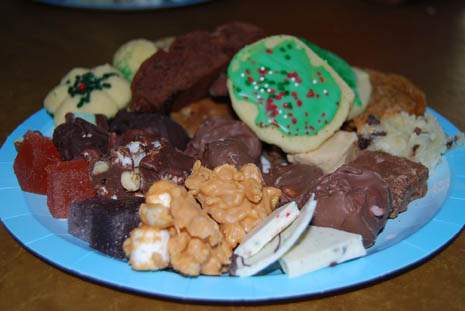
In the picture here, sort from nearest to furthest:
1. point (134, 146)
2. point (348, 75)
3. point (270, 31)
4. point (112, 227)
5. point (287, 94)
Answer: point (112, 227)
point (134, 146)
point (287, 94)
point (348, 75)
point (270, 31)

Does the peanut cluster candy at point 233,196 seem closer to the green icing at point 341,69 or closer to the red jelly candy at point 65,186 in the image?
the red jelly candy at point 65,186

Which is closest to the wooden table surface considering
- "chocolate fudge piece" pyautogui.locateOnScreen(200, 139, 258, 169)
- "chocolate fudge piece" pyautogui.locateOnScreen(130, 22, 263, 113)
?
"chocolate fudge piece" pyautogui.locateOnScreen(200, 139, 258, 169)

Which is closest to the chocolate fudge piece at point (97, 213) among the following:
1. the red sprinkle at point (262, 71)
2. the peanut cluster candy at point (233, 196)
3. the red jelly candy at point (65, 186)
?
the red jelly candy at point (65, 186)

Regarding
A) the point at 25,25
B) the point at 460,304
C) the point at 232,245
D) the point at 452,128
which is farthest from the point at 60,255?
the point at 25,25

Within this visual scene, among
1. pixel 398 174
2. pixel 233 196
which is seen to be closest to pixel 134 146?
pixel 233 196

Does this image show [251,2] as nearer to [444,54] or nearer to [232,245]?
[444,54]

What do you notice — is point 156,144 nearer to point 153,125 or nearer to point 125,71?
point 153,125
